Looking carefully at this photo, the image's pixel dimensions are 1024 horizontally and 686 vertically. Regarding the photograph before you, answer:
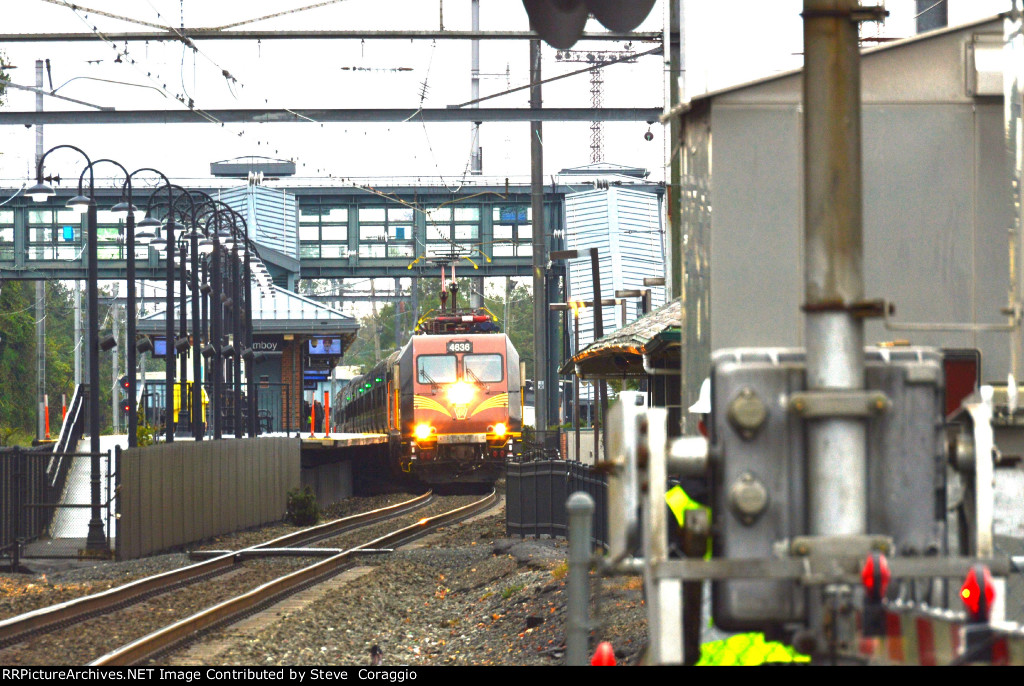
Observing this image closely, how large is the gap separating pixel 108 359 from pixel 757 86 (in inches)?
3699

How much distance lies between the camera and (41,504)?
58.5 feet

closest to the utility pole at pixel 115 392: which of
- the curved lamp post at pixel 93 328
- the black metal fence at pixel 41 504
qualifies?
the black metal fence at pixel 41 504

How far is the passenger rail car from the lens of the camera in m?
31.2

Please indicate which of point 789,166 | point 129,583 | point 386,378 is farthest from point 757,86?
point 386,378

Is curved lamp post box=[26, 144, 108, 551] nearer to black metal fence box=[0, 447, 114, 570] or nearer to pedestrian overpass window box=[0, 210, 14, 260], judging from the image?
black metal fence box=[0, 447, 114, 570]

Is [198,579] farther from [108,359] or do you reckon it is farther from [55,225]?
[108,359]

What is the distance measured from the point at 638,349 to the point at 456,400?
18174 millimetres

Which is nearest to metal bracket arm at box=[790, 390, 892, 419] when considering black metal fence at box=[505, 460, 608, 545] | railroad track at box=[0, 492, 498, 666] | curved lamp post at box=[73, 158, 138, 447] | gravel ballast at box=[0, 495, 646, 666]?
gravel ballast at box=[0, 495, 646, 666]

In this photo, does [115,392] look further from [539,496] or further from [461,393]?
[539,496]

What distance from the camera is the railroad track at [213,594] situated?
10952 mm

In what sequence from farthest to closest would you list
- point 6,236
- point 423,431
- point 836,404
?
point 6,236 < point 423,431 < point 836,404

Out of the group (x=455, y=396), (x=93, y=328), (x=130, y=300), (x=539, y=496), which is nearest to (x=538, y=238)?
(x=455, y=396)

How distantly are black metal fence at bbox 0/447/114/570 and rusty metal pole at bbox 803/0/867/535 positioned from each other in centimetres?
1491

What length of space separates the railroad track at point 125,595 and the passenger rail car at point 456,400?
764 centimetres
